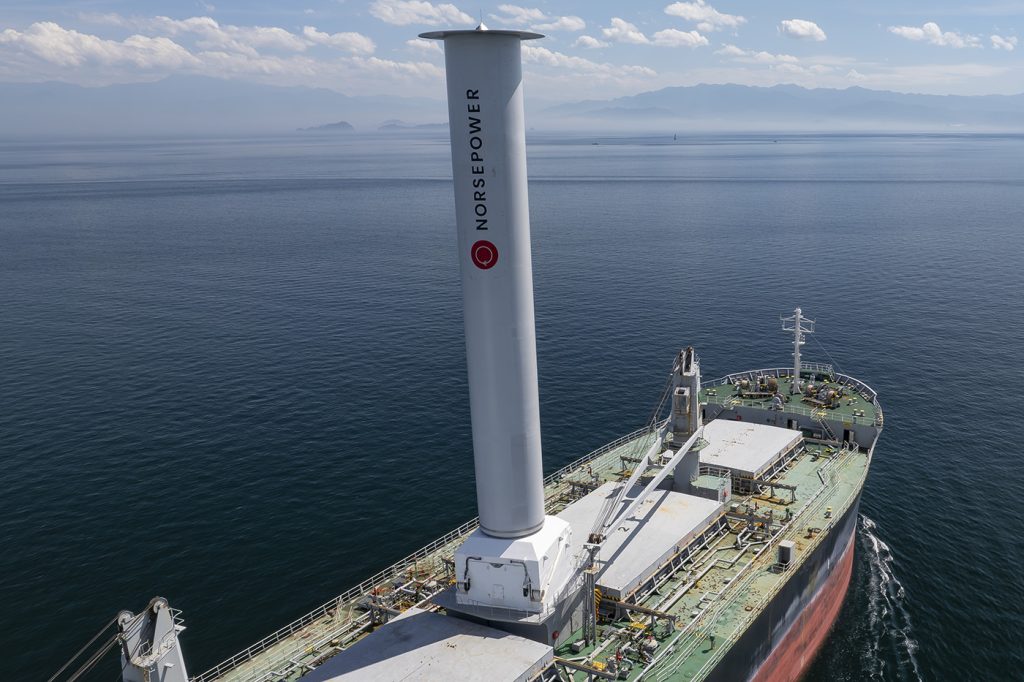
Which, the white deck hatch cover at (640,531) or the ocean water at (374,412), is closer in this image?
the white deck hatch cover at (640,531)

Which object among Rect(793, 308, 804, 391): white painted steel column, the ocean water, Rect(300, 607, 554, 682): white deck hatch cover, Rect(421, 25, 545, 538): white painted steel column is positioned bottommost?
the ocean water

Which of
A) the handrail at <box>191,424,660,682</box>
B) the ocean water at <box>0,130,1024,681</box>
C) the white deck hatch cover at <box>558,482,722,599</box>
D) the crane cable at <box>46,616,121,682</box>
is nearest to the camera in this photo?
the crane cable at <box>46,616,121,682</box>

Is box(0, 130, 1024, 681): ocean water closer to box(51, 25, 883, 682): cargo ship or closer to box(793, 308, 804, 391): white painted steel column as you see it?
box(51, 25, 883, 682): cargo ship

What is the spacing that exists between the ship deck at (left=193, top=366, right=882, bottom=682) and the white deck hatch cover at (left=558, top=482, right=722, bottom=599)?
99 cm

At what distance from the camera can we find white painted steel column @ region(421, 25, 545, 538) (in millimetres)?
30250

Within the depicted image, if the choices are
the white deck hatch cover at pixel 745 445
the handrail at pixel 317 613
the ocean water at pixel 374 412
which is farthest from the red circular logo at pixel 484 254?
the ocean water at pixel 374 412

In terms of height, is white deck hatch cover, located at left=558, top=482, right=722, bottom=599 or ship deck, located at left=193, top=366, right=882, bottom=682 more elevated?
white deck hatch cover, located at left=558, top=482, right=722, bottom=599

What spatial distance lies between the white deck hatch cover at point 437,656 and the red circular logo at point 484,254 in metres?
17.0

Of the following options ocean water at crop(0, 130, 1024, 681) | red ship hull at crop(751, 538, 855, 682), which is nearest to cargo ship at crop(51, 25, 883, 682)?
red ship hull at crop(751, 538, 855, 682)

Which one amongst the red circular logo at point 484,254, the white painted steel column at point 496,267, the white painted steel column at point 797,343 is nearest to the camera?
the white painted steel column at point 496,267

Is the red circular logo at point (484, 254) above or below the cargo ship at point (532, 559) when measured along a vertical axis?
above

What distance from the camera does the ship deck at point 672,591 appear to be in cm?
3666

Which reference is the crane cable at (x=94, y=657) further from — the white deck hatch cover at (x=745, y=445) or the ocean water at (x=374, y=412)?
the white deck hatch cover at (x=745, y=445)

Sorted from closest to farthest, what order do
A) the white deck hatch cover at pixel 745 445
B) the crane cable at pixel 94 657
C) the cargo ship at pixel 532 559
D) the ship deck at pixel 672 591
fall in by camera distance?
the crane cable at pixel 94 657, the cargo ship at pixel 532 559, the ship deck at pixel 672 591, the white deck hatch cover at pixel 745 445
